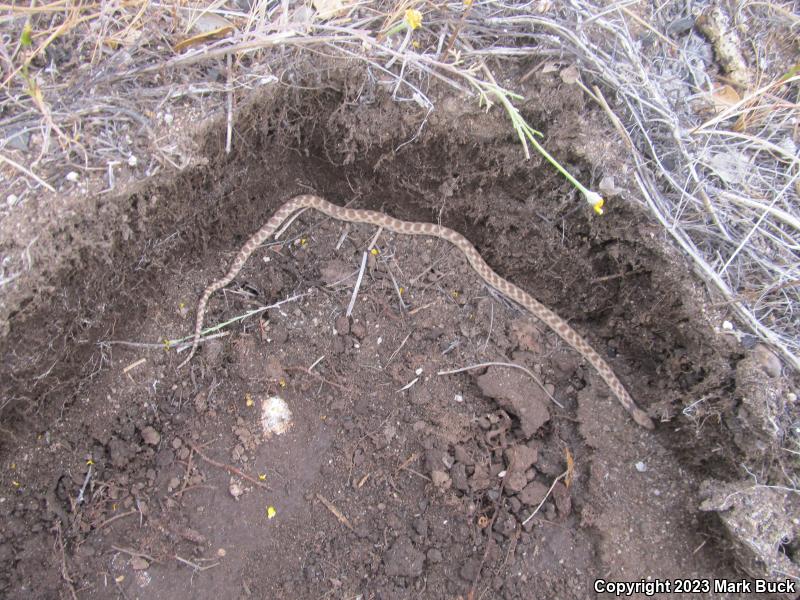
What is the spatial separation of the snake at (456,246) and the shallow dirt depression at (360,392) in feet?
0.25

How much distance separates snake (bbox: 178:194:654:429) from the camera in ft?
11.9

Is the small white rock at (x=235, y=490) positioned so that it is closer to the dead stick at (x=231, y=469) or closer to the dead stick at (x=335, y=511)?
the dead stick at (x=231, y=469)

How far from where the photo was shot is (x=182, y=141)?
3.00m

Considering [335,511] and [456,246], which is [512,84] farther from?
[335,511]

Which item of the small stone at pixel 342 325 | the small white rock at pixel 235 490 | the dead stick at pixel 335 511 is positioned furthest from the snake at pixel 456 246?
the dead stick at pixel 335 511

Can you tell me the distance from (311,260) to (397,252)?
60cm

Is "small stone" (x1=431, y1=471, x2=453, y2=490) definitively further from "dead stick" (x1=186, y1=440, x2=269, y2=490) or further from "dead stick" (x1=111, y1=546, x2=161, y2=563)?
"dead stick" (x1=111, y1=546, x2=161, y2=563)

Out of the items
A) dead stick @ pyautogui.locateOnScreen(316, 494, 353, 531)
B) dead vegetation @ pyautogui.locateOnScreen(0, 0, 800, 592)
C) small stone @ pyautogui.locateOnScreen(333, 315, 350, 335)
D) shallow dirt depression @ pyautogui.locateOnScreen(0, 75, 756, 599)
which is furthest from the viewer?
small stone @ pyautogui.locateOnScreen(333, 315, 350, 335)

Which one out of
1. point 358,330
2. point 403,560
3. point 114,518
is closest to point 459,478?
point 403,560

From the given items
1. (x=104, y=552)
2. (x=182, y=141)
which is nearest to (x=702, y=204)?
(x=182, y=141)

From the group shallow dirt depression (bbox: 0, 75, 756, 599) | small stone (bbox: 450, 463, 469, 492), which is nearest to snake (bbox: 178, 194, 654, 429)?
shallow dirt depression (bbox: 0, 75, 756, 599)

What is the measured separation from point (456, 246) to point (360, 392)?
1233 mm

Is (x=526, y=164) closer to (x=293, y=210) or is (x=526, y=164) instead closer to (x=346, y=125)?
(x=346, y=125)

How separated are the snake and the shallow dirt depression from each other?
77 mm
